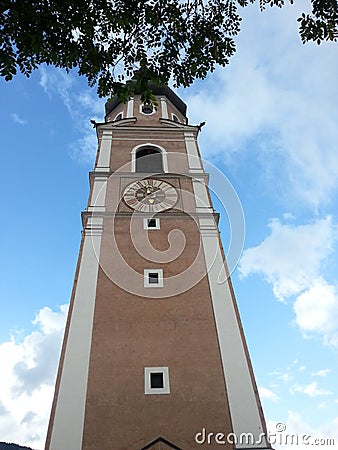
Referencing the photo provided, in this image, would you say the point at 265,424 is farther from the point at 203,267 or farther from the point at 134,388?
the point at 203,267

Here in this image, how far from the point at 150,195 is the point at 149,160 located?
2.94 meters

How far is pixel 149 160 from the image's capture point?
1845 cm

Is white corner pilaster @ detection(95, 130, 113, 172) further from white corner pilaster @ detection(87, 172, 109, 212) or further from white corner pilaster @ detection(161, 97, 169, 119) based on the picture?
white corner pilaster @ detection(161, 97, 169, 119)

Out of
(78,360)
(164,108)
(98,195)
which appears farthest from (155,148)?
(78,360)

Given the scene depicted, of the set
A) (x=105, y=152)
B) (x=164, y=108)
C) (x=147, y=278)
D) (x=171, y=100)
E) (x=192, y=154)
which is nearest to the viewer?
(x=147, y=278)

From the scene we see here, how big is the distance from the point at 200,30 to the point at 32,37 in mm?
2604

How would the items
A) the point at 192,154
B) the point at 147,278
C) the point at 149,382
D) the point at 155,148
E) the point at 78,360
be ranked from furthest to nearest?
the point at 155,148 → the point at 192,154 → the point at 147,278 → the point at 78,360 → the point at 149,382

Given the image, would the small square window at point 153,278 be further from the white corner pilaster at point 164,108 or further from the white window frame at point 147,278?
the white corner pilaster at point 164,108

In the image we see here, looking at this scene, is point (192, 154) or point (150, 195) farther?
point (192, 154)

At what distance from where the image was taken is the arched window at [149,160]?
1783 cm

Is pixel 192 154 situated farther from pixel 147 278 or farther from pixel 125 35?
pixel 125 35

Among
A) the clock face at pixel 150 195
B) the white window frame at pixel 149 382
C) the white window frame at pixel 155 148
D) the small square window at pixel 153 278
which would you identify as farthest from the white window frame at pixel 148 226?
the white window frame at pixel 149 382

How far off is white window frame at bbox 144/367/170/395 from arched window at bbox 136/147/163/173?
866 centimetres

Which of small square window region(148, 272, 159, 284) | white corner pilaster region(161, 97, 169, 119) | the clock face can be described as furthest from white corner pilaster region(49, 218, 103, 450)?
white corner pilaster region(161, 97, 169, 119)
